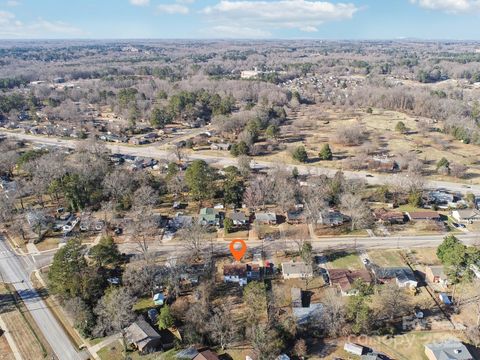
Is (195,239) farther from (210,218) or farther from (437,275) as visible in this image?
(437,275)

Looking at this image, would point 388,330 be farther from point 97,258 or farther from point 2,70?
point 2,70

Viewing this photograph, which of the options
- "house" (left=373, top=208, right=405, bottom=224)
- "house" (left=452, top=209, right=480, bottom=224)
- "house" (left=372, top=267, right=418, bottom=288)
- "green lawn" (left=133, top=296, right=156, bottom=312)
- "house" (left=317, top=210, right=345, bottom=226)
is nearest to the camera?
"green lawn" (left=133, top=296, right=156, bottom=312)

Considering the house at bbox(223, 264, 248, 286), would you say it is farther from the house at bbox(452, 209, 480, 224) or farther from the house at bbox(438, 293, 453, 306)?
the house at bbox(452, 209, 480, 224)

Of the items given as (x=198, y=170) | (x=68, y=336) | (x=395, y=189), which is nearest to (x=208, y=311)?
(x=68, y=336)

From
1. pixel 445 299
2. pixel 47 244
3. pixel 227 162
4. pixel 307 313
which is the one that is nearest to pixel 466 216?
pixel 445 299

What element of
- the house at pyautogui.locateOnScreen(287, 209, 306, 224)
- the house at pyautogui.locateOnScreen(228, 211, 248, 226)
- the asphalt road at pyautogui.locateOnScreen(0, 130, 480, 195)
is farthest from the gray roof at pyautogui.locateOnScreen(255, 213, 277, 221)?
the asphalt road at pyautogui.locateOnScreen(0, 130, 480, 195)
